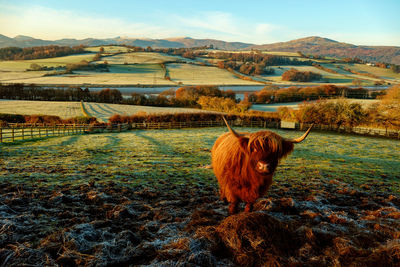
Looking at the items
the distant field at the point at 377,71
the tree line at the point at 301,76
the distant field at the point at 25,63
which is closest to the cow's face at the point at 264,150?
the tree line at the point at 301,76

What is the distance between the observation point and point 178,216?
5.41 meters

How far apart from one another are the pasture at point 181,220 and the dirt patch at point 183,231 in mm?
19

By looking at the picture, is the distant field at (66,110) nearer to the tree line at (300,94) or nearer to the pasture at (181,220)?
the tree line at (300,94)

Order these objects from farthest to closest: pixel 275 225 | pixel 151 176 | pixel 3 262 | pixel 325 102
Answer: pixel 325 102, pixel 151 176, pixel 275 225, pixel 3 262

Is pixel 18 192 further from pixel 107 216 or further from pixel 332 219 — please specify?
pixel 332 219

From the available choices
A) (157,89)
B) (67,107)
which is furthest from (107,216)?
(157,89)

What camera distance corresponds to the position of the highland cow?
4.79m

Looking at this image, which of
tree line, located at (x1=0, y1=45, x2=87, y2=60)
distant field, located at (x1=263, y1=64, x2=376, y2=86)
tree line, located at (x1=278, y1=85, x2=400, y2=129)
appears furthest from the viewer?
tree line, located at (x1=0, y1=45, x2=87, y2=60)

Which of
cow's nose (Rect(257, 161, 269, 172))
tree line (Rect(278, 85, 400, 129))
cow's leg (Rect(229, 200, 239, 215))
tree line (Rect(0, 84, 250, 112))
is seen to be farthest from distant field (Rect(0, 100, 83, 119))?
cow's nose (Rect(257, 161, 269, 172))

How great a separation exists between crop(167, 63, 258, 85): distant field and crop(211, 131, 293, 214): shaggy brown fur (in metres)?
81.4

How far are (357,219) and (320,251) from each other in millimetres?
2251

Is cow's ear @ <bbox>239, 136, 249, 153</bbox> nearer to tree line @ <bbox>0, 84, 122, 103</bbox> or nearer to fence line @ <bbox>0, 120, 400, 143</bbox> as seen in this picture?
fence line @ <bbox>0, 120, 400, 143</bbox>

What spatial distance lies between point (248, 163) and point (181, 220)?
2.01 metres

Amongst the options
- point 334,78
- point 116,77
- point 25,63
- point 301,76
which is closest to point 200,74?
point 116,77
